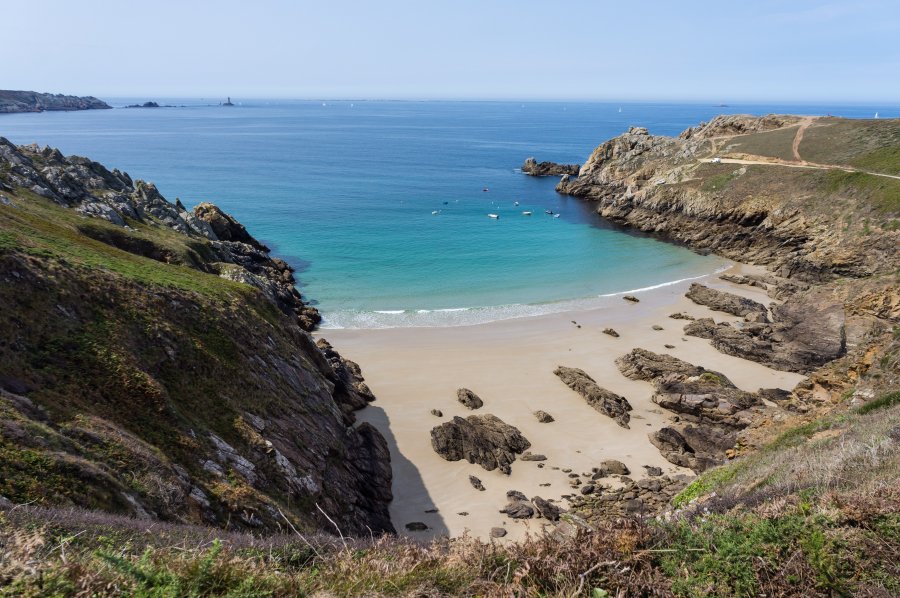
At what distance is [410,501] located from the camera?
21922 mm

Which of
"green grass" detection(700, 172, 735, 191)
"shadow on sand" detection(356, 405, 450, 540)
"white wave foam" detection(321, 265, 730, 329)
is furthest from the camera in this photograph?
"green grass" detection(700, 172, 735, 191)

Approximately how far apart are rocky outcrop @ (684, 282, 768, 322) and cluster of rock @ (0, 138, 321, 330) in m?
32.2

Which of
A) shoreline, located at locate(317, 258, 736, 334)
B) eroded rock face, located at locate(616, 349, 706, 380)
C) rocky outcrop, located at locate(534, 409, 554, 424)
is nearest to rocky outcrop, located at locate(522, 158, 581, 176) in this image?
shoreline, located at locate(317, 258, 736, 334)

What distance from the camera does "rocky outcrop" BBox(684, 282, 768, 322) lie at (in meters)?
42.0

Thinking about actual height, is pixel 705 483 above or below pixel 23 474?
below

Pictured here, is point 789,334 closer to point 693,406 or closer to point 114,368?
point 693,406

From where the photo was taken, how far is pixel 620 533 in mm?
7051

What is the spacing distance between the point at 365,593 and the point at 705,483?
13264 millimetres

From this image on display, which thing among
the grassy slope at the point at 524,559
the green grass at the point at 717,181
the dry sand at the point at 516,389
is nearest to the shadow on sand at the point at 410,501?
the dry sand at the point at 516,389

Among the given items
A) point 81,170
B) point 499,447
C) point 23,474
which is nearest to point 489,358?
point 499,447

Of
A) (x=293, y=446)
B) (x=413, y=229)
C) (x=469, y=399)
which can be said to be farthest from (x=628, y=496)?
(x=413, y=229)

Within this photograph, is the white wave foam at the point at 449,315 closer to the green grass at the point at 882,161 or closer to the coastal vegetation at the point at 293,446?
the coastal vegetation at the point at 293,446

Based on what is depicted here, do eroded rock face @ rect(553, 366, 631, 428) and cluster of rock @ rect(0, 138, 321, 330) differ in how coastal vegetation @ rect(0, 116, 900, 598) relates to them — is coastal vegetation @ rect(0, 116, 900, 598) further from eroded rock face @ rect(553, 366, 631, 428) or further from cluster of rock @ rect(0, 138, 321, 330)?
cluster of rock @ rect(0, 138, 321, 330)

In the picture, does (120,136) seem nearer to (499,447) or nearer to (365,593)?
(499,447)
